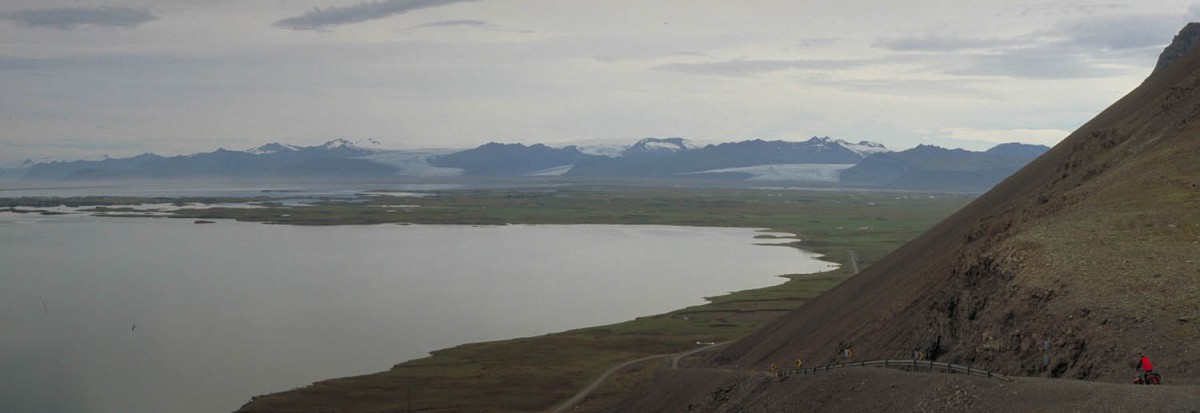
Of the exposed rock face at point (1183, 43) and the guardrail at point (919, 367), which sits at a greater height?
the exposed rock face at point (1183, 43)

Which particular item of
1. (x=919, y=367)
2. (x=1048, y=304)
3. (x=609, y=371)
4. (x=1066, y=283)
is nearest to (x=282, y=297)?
(x=609, y=371)

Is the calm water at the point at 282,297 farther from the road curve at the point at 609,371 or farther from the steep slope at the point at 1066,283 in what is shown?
the steep slope at the point at 1066,283

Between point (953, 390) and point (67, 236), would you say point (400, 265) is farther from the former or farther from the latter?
point (953, 390)

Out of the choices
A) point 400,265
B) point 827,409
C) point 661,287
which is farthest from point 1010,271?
point 400,265

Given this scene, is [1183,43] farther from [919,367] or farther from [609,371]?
[919,367]

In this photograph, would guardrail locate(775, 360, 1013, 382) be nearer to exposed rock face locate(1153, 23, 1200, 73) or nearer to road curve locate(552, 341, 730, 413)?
road curve locate(552, 341, 730, 413)

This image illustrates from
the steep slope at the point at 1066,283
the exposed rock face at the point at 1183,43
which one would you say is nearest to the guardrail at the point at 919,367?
the steep slope at the point at 1066,283

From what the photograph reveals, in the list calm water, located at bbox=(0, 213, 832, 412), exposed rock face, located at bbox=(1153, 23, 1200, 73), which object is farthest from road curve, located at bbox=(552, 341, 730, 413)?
exposed rock face, located at bbox=(1153, 23, 1200, 73)
